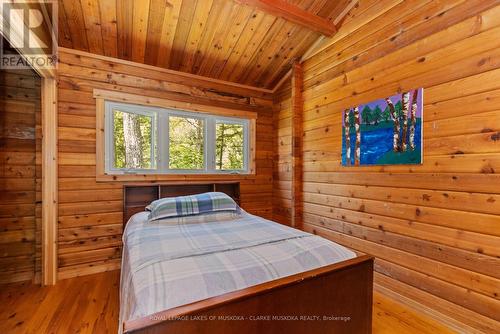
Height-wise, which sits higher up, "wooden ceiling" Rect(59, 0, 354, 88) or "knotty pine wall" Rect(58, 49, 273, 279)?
"wooden ceiling" Rect(59, 0, 354, 88)

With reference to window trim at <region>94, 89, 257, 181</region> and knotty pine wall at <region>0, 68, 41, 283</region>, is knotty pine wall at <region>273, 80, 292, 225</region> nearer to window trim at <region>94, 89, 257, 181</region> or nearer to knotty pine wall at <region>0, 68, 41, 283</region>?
window trim at <region>94, 89, 257, 181</region>

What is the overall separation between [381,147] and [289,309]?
5.65 ft

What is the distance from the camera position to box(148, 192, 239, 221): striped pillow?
2.22m

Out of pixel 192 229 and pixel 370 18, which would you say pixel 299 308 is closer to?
pixel 192 229

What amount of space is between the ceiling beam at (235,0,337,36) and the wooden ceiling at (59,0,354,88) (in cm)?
5

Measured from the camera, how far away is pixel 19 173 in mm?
2354

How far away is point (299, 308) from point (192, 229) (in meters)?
1.12

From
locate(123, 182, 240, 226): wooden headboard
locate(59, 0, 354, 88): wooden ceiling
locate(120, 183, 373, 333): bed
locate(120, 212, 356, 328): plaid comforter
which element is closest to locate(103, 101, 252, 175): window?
locate(123, 182, 240, 226): wooden headboard

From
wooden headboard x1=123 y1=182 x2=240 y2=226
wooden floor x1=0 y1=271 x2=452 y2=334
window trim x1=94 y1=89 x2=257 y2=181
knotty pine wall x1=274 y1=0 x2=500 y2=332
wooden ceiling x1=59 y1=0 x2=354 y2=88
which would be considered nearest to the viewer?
knotty pine wall x1=274 y1=0 x2=500 y2=332

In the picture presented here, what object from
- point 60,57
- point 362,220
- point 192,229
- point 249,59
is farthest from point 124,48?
point 362,220

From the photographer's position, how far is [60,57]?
248 cm

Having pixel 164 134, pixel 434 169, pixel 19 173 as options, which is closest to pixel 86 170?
pixel 19 173

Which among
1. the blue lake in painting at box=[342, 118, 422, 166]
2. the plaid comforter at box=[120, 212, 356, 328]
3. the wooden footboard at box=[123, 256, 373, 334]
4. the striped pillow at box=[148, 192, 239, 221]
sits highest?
the blue lake in painting at box=[342, 118, 422, 166]

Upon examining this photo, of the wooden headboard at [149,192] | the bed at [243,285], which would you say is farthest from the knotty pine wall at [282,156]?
the bed at [243,285]
